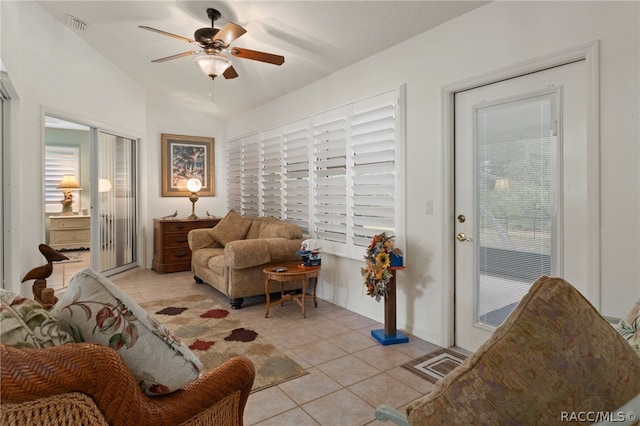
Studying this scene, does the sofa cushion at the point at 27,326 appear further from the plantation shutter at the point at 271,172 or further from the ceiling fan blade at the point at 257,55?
the plantation shutter at the point at 271,172

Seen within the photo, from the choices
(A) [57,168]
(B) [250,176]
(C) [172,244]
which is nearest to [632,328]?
(B) [250,176]

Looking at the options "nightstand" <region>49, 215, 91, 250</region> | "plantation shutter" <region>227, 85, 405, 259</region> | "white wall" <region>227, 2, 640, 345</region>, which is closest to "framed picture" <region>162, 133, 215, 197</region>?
"plantation shutter" <region>227, 85, 405, 259</region>

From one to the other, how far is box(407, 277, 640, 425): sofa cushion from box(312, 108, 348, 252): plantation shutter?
10.5 feet

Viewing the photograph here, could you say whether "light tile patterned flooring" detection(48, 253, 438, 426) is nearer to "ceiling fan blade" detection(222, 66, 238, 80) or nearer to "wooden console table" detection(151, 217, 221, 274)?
"wooden console table" detection(151, 217, 221, 274)

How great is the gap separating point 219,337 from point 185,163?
4013mm

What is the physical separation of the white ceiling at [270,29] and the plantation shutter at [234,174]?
158 cm

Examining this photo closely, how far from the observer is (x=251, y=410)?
208cm

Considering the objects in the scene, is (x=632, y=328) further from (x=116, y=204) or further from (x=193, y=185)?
(x=193, y=185)

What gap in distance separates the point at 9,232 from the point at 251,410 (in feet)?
8.42

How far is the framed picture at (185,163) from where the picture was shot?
6125 millimetres

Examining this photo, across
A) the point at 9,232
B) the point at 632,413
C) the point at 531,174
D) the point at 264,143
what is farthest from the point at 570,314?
the point at 264,143

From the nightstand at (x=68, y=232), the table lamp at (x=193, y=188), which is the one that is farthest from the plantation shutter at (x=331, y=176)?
the nightstand at (x=68, y=232)

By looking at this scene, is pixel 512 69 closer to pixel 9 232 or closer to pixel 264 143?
pixel 264 143

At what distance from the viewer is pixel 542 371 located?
2.06 ft
